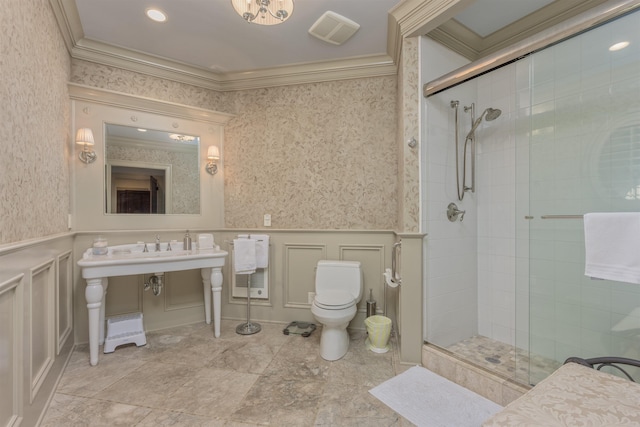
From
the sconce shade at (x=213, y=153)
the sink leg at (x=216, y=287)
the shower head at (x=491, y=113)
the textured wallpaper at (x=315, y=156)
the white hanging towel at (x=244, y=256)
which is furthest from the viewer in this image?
the sconce shade at (x=213, y=153)

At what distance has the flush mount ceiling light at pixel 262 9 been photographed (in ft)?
5.71

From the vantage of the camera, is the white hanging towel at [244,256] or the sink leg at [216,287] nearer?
the sink leg at [216,287]

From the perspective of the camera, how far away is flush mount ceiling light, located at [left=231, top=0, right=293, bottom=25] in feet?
5.71

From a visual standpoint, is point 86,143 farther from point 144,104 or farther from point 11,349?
point 11,349

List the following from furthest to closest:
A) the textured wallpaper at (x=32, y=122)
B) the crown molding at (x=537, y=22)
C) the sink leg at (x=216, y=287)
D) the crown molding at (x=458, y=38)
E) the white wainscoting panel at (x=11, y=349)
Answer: the sink leg at (x=216, y=287), the crown molding at (x=458, y=38), the crown molding at (x=537, y=22), the textured wallpaper at (x=32, y=122), the white wainscoting panel at (x=11, y=349)

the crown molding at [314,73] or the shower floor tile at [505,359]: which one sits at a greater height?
the crown molding at [314,73]

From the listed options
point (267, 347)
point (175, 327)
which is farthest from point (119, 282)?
point (267, 347)

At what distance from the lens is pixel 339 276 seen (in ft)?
8.17

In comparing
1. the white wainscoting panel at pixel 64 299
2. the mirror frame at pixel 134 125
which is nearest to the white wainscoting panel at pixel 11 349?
the white wainscoting panel at pixel 64 299

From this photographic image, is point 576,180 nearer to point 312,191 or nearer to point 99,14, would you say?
point 312,191

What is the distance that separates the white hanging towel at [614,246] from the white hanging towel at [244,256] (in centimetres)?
231

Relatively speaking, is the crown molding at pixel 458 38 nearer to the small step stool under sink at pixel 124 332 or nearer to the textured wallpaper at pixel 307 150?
the textured wallpaper at pixel 307 150

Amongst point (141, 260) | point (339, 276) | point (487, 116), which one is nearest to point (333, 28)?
point (487, 116)

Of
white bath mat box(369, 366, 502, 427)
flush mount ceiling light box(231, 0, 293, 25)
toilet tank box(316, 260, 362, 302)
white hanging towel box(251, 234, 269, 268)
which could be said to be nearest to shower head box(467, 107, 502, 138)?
toilet tank box(316, 260, 362, 302)
